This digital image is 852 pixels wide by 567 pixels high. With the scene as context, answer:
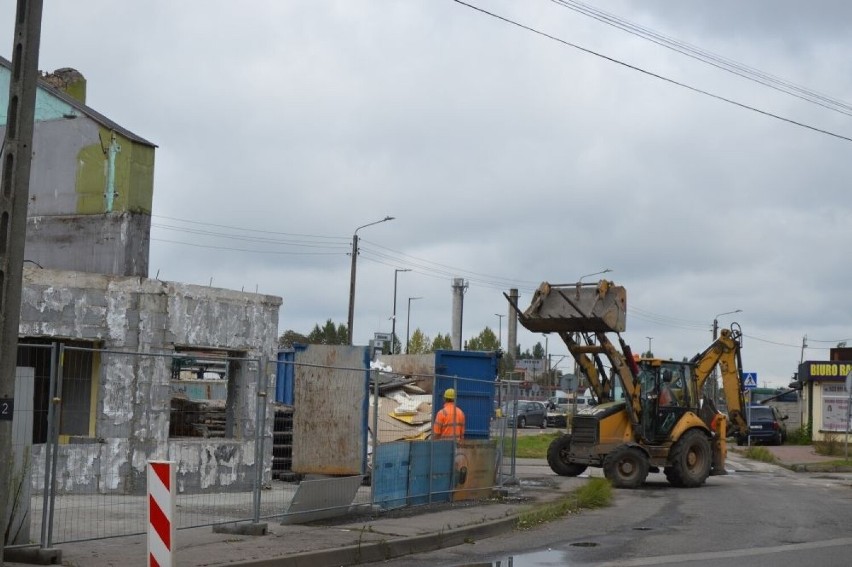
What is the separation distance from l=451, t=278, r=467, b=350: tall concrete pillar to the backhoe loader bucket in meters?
35.9

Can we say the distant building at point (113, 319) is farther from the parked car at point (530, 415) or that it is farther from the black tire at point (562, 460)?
the parked car at point (530, 415)

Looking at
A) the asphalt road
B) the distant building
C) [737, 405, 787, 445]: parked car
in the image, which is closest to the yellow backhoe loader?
the asphalt road

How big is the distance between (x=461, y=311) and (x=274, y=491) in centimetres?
4546

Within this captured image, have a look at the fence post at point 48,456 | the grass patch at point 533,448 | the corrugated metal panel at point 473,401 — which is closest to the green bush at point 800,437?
the grass patch at point 533,448

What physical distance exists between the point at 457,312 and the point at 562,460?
117 ft

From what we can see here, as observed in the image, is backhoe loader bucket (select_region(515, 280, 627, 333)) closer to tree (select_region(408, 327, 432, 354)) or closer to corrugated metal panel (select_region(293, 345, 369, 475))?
corrugated metal panel (select_region(293, 345, 369, 475))

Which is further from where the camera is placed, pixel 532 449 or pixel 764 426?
pixel 764 426

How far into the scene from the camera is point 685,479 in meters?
22.4

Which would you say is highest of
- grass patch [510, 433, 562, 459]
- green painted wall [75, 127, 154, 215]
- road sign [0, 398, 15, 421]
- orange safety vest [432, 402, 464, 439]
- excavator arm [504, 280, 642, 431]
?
green painted wall [75, 127, 154, 215]

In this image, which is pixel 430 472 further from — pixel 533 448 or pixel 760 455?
pixel 760 455

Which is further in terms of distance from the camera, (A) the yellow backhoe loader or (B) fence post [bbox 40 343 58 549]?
(A) the yellow backhoe loader

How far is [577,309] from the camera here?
70.6 feet

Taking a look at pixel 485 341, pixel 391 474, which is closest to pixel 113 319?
pixel 391 474

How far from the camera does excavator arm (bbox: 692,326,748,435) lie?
982 inches
